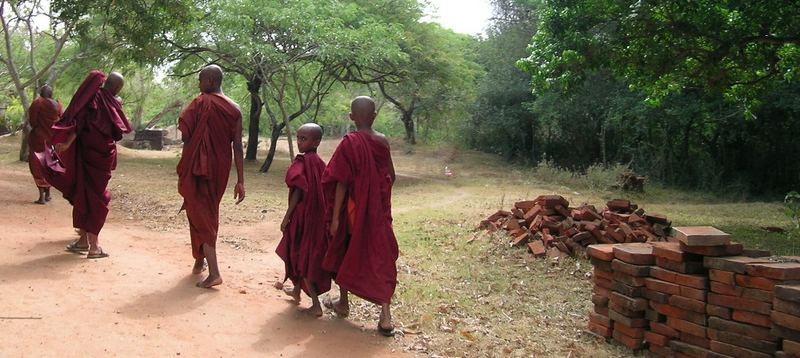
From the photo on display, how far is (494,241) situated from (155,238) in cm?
426

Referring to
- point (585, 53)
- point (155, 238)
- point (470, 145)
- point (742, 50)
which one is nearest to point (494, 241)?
point (585, 53)

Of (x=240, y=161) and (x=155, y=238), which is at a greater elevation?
(x=240, y=161)

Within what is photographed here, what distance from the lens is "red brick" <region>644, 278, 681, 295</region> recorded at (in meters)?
4.18

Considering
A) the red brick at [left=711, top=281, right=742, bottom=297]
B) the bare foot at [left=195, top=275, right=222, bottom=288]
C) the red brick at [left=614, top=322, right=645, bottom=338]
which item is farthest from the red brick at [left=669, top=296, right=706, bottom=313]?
the bare foot at [left=195, top=275, right=222, bottom=288]

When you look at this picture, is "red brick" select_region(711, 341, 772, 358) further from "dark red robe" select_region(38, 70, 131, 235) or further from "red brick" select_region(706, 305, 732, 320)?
"dark red robe" select_region(38, 70, 131, 235)

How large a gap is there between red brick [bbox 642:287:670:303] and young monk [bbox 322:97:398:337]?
5.96ft

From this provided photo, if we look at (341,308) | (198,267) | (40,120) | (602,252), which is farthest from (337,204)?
(40,120)

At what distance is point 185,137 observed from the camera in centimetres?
498

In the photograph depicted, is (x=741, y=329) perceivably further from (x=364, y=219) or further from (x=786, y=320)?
(x=364, y=219)

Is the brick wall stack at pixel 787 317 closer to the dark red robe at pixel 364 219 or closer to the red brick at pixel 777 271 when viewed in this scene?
the red brick at pixel 777 271

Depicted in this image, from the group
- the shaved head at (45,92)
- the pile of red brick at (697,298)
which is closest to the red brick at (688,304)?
the pile of red brick at (697,298)

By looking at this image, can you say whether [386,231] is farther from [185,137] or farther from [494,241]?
[494,241]

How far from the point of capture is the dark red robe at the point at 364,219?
4.39m

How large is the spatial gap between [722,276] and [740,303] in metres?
0.19
